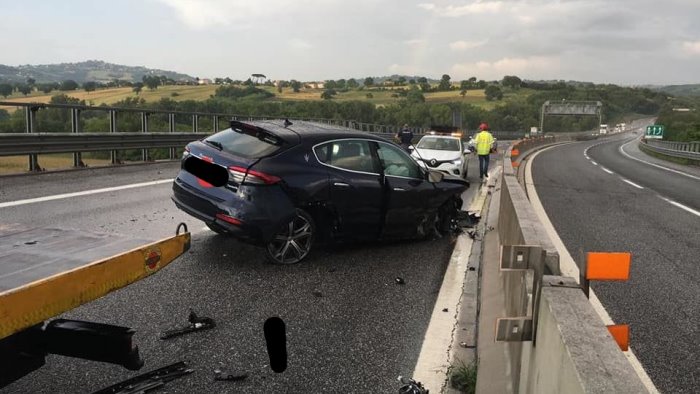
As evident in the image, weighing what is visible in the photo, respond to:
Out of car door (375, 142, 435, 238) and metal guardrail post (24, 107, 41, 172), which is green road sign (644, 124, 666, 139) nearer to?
metal guardrail post (24, 107, 41, 172)

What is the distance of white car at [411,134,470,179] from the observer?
1645 centimetres

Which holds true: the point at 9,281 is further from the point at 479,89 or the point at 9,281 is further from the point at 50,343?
the point at 479,89

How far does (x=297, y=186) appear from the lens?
607cm

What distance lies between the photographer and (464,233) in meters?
8.55

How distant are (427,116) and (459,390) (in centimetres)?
9220

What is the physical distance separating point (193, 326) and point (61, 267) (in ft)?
5.45

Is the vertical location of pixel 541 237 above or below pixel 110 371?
above

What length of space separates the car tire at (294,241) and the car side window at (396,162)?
4.58ft

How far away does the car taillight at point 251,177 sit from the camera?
5.81 metres

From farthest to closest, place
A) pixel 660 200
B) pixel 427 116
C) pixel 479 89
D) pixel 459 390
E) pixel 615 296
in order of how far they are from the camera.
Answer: pixel 479 89 → pixel 427 116 → pixel 660 200 → pixel 615 296 → pixel 459 390

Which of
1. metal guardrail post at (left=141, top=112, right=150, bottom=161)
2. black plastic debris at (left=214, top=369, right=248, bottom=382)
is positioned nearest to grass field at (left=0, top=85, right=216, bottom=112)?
metal guardrail post at (left=141, top=112, right=150, bottom=161)

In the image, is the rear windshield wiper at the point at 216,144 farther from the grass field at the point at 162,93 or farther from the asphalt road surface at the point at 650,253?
the grass field at the point at 162,93

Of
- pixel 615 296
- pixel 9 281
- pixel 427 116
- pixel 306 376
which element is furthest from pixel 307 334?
pixel 427 116

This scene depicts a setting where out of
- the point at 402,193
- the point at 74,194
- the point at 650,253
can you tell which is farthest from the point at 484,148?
the point at 74,194
